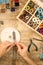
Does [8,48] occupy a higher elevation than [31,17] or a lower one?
lower

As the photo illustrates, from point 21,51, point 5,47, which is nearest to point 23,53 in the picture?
point 21,51

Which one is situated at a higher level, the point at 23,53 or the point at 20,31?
the point at 20,31

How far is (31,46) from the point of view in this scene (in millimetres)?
3230

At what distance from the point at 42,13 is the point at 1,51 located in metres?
0.38

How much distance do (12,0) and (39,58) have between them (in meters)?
0.44

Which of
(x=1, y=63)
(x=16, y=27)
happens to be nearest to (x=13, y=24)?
(x=16, y=27)

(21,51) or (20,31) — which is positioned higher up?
(20,31)

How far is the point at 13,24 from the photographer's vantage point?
3225mm

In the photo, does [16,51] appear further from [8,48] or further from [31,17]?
[31,17]

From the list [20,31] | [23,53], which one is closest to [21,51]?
[23,53]

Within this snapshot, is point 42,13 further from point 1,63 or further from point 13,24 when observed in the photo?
point 1,63

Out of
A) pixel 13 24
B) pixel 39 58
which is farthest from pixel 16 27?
pixel 39 58

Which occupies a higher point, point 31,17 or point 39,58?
point 31,17

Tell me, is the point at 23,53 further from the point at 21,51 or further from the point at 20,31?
the point at 20,31
